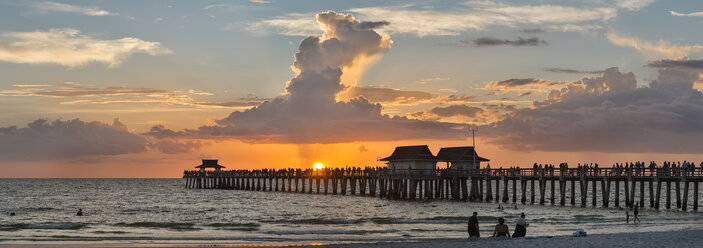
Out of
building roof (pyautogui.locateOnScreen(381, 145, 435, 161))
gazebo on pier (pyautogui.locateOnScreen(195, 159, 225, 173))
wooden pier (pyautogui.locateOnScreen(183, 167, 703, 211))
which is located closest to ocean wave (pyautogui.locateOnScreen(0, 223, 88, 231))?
wooden pier (pyautogui.locateOnScreen(183, 167, 703, 211))

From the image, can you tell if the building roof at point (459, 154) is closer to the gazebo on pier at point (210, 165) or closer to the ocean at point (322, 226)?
the ocean at point (322, 226)


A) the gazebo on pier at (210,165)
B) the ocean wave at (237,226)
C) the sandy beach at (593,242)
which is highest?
the gazebo on pier at (210,165)

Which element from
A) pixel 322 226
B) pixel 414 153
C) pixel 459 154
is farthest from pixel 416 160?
pixel 322 226

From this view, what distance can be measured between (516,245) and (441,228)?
52.2ft

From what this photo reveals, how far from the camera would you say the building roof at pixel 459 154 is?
7794 cm

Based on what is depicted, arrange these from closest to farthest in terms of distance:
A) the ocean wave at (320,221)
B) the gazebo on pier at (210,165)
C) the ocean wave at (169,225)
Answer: the ocean wave at (169,225) < the ocean wave at (320,221) < the gazebo on pier at (210,165)

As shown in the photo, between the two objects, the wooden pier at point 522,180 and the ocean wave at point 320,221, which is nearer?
the ocean wave at point 320,221

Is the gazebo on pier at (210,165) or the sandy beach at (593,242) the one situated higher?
the gazebo on pier at (210,165)

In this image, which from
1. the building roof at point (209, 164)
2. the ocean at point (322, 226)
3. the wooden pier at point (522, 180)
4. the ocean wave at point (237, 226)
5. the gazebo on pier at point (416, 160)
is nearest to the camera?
the ocean at point (322, 226)

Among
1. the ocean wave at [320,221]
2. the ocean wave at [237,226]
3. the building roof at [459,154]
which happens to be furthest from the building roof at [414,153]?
the ocean wave at [237,226]

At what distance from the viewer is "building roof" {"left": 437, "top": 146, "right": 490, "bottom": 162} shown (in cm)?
7794

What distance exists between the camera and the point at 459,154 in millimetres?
78250

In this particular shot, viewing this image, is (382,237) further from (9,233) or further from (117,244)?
(9,233)

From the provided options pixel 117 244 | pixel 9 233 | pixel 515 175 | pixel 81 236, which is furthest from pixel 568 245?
pixel 515 175
